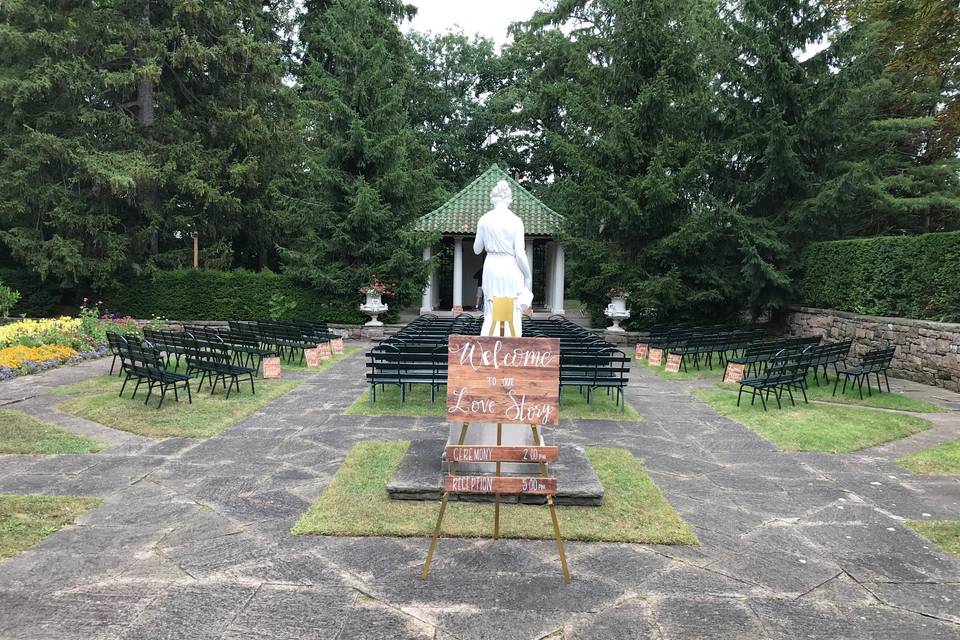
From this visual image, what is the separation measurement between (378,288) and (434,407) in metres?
9.74

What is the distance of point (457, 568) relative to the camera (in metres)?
3.82

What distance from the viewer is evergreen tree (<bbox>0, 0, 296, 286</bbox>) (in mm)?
17844

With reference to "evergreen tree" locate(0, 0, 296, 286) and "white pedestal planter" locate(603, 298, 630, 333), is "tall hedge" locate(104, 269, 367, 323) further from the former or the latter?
"white pedestal planter" locate(603, 298, 630, 333)

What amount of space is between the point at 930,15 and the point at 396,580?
2235 centimetres

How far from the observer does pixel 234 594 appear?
3.48 metres

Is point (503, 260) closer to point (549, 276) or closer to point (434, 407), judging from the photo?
point (434, 407)

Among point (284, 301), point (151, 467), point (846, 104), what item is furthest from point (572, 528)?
point (846, 104)

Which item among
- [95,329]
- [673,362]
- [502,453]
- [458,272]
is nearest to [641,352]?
[673,362]

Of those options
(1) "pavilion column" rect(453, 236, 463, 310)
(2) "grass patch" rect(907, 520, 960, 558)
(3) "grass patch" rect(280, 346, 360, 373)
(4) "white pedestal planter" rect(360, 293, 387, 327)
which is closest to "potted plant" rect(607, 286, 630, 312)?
(1) "pavilion column" rect(453, 236, 463, 310)

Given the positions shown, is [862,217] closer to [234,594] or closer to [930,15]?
[930,15]

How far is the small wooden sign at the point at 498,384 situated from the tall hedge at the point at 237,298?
51.5 feet

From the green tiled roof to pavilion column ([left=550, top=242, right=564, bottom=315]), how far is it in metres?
1.10

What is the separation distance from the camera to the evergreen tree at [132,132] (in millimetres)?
17844

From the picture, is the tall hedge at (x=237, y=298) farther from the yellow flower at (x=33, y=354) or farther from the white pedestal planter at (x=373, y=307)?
the yellow flower at (x=33, y=354)
